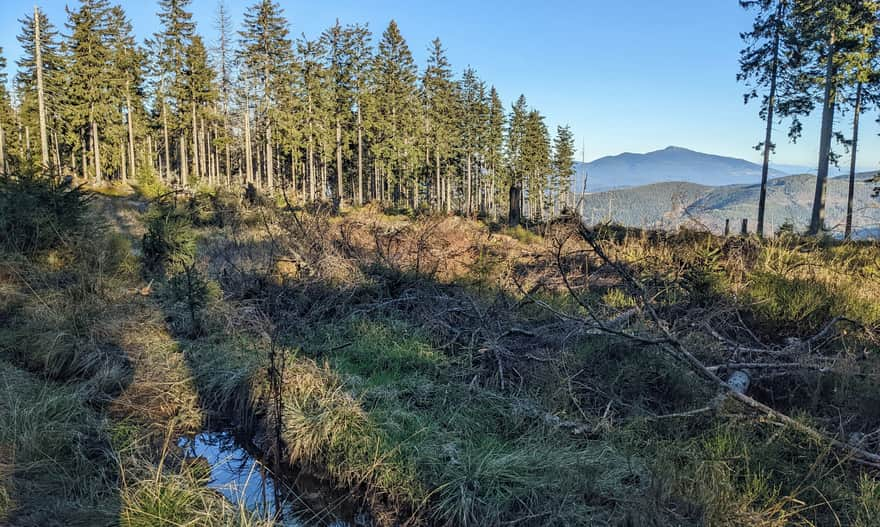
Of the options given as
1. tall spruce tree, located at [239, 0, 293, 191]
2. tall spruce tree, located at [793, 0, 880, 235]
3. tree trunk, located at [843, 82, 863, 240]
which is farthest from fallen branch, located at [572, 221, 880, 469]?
tall spruce tree, located at [239, 0, 293, 191]

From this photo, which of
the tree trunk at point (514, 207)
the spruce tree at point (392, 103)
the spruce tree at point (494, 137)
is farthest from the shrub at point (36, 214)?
the spruce tree at point (494, 137)

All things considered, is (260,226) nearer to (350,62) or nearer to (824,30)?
(824,30)

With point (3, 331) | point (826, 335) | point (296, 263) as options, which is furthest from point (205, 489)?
point (826, 335)

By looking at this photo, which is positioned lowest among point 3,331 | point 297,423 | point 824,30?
point 297,423

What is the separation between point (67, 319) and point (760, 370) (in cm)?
772

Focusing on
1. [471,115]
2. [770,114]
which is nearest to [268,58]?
[471,115]

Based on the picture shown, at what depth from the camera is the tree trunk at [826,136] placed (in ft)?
63.7

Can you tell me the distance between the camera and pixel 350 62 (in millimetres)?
38562

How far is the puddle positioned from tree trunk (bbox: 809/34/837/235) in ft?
70.3

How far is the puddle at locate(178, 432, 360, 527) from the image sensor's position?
3.71 metres

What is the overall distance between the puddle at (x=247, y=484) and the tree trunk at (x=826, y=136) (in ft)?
70.3

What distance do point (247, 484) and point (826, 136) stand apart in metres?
24.0

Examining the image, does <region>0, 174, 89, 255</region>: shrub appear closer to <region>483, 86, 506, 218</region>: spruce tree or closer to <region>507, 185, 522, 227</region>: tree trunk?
<region>507, 185, 522, 227</region>: tree trunk

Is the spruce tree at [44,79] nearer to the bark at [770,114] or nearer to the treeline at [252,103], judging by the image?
the treeline at [252,103]
